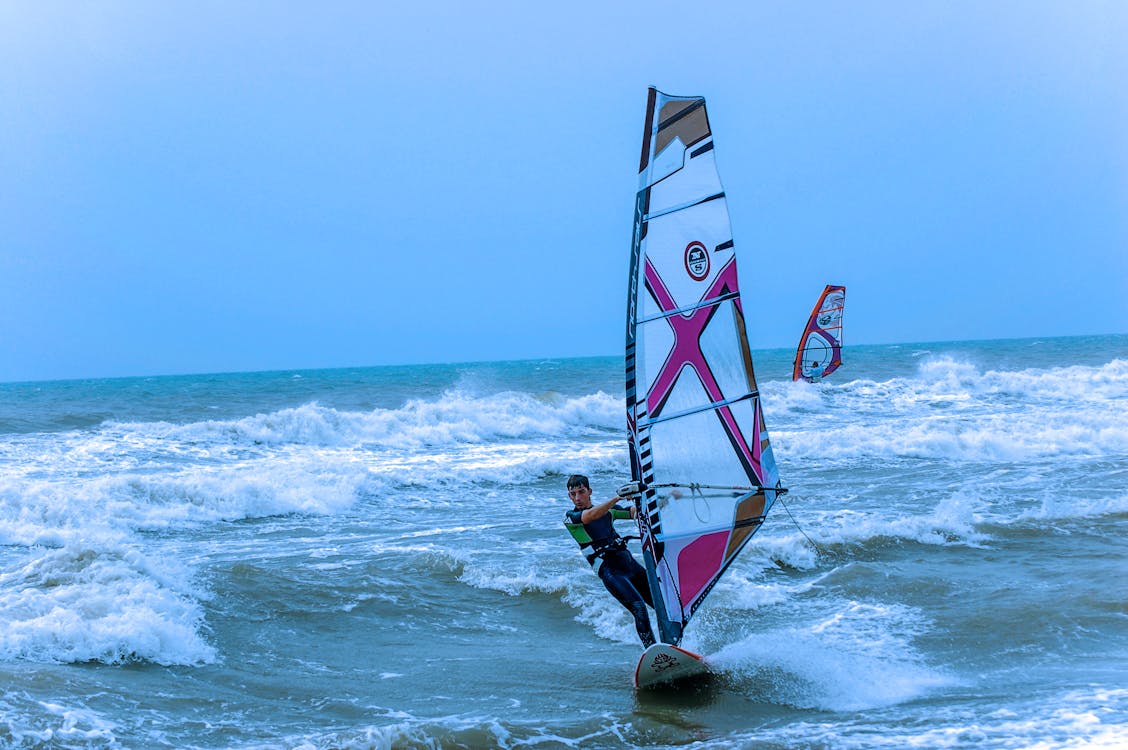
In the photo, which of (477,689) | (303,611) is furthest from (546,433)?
(477,689)

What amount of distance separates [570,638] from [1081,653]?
3631 millimetres

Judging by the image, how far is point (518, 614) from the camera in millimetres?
8438

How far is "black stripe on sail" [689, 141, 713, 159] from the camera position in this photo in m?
6.16

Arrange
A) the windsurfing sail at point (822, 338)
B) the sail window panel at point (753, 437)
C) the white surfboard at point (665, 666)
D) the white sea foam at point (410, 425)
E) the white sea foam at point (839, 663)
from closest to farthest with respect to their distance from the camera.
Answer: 1. the white sea foam at point (839, 663)
2. the white surfboard at point (665, 666)
3. the sail window panel at point (753, 437)
4. the white sea foam at point (410, 425)
5. the windsurfing sail at point (822, 338)

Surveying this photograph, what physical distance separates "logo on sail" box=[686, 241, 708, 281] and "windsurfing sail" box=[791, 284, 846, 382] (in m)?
25.5

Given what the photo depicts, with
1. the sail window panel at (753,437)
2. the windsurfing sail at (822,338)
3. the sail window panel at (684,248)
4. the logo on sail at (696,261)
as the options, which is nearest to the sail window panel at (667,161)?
the sail window panel at (684,248)

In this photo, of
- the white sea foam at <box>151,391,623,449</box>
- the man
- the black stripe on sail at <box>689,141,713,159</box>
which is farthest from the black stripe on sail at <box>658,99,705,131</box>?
the white sea foam at <box>151,391,623,449</box>

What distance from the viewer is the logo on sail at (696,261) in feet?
20.4

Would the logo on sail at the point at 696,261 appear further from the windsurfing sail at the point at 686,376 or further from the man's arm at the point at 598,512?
the man's arm at the point at 598,512

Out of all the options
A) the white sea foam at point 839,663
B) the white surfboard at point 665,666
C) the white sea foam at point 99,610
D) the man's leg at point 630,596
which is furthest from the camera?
the white sea foam at point 99,610

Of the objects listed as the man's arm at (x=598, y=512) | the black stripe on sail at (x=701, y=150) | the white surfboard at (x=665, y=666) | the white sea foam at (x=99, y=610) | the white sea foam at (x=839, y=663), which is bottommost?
the white sea foam at (x=839, y=663)

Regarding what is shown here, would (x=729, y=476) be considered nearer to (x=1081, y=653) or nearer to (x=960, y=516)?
(x=1081, y=653)

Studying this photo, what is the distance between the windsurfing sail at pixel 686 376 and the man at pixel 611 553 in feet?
0.43

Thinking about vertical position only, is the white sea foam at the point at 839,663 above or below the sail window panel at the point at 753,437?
below
